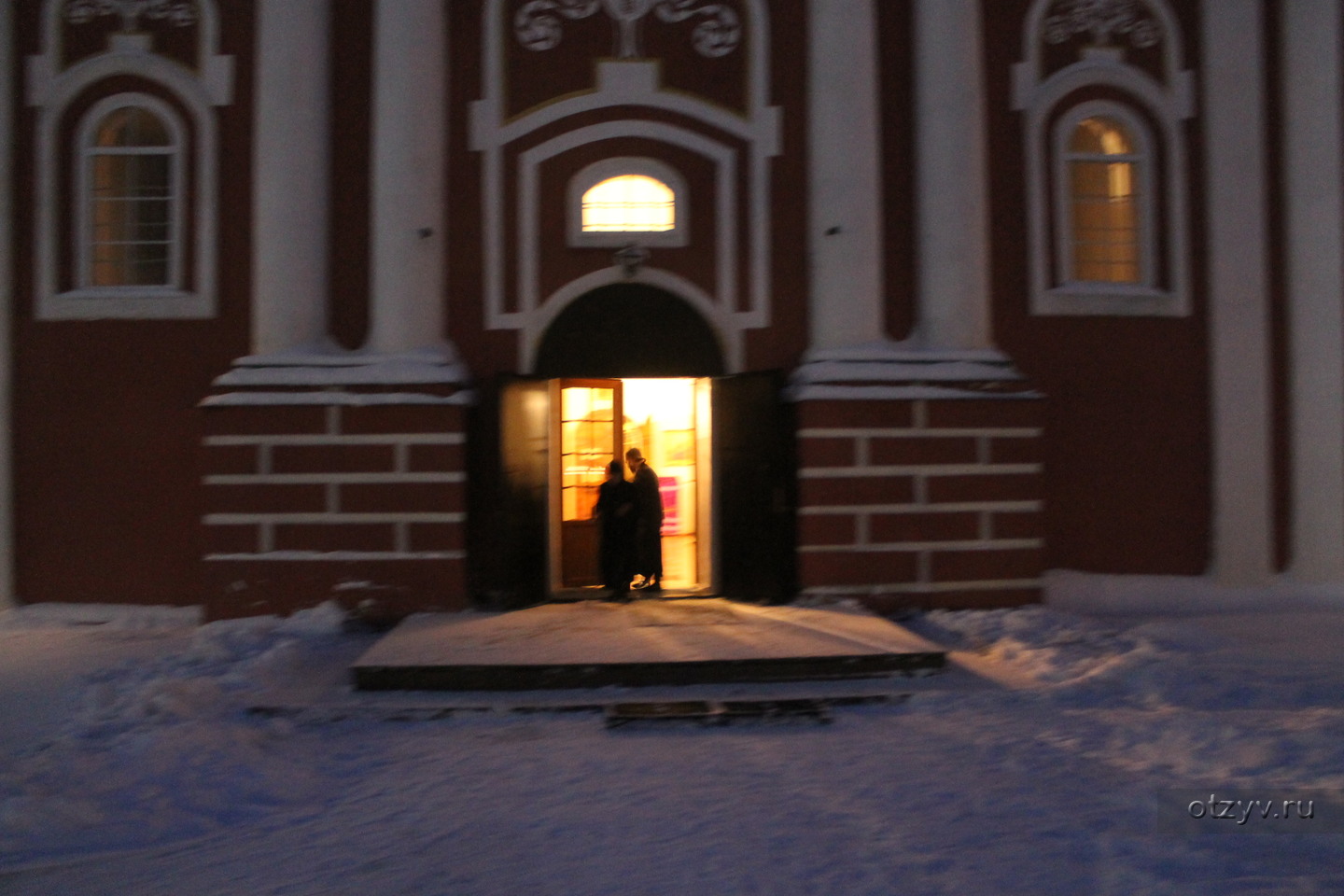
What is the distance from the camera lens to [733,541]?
9094 millimetres

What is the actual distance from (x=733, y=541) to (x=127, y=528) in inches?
242

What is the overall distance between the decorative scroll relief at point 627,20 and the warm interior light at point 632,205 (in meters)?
1.33

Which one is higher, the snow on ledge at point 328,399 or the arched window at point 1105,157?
the arched window at point 1105,157

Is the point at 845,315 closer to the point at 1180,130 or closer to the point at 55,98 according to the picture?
the point at 1180,130

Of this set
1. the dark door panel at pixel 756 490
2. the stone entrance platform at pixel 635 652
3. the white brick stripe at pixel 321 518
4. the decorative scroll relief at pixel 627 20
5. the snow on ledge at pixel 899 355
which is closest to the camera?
the stone entrance platform at pixel 635 652

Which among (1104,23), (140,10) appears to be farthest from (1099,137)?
(140,10)

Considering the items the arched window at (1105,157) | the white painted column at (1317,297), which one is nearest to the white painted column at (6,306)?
the arched window at (1105,157)

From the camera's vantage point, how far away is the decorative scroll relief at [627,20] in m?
9.60

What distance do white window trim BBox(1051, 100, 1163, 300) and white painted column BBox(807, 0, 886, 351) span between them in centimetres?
209

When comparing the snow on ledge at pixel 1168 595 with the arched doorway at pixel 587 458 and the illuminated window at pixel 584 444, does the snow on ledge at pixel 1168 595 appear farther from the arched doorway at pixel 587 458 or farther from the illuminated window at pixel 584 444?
the illuminated window at pixel 584 444

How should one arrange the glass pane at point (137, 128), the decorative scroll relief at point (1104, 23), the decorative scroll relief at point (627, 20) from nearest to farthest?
the decorative scroll relief at point (627, 20), the glass pane at point (137, 128), the decorative scroll relief at point (1104, 23)

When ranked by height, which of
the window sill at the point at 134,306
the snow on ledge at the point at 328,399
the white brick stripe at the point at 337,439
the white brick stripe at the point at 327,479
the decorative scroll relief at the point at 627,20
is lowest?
the white brick stripe at the point at 327,479

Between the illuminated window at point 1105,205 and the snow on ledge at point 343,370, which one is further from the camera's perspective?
the illuminated window at point 1105,205

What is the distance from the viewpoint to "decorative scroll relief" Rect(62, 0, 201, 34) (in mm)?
9648
